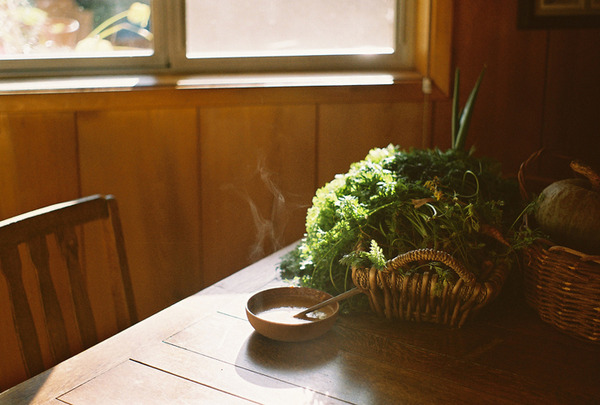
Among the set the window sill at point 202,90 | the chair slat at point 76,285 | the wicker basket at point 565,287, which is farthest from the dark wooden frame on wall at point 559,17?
the chair slat at point 76,285

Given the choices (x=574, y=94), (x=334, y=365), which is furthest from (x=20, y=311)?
(x=574, y=94)

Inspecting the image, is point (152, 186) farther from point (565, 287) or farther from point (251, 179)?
point (565, 287)

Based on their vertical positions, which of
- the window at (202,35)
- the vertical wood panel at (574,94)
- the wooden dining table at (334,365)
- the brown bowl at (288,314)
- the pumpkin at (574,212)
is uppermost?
the window at (202,35)

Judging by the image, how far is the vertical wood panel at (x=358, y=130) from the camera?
7.11 feet

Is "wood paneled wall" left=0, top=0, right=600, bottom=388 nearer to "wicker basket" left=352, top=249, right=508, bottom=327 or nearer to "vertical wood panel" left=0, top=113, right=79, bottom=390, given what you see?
"vertical wood panel" left=0, top=113, right=79, bottom=390

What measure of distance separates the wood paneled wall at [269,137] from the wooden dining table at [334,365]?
803 millimetres

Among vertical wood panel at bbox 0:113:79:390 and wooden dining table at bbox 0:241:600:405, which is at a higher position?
vertical wood panel at bbox 0:113:79:390

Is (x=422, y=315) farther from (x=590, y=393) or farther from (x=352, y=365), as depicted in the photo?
(x=590, y=393)

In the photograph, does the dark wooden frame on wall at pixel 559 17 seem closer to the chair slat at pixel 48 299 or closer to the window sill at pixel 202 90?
the window sill at pixel 202 90

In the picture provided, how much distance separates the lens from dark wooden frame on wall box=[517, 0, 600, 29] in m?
2.10

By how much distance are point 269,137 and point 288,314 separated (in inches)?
39.0

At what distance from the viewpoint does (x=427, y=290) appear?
1255 mm

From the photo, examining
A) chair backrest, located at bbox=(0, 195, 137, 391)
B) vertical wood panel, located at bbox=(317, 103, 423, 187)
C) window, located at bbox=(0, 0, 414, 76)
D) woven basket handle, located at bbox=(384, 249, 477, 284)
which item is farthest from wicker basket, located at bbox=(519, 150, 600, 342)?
window, located at bbox=(0, 0, 414, 76)

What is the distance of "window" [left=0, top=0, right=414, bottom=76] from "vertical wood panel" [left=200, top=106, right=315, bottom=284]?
23cm
